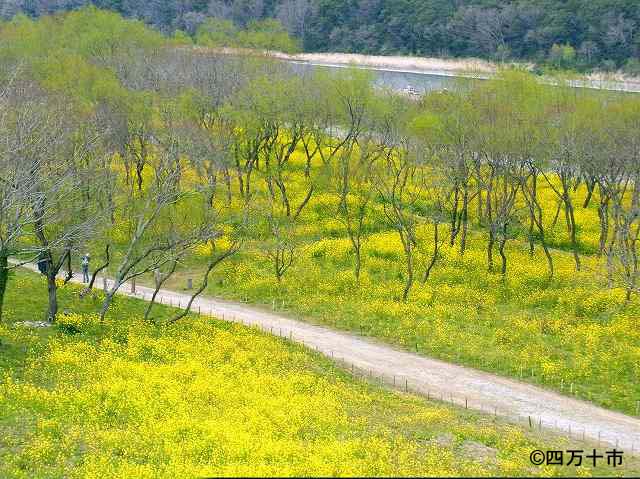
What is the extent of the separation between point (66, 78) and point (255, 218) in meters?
15.6

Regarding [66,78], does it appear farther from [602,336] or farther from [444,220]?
[602,336]

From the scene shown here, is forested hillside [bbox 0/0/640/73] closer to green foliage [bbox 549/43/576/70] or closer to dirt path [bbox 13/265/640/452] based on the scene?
green foliage [bbox 549/43/576/70]

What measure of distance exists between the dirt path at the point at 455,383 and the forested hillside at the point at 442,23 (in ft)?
287

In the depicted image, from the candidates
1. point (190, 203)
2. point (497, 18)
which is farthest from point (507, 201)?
point (497, 18)

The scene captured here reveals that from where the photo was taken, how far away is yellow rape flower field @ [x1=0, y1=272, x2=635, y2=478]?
67.4 ft

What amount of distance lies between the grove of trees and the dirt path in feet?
14.9

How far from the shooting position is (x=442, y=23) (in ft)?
444

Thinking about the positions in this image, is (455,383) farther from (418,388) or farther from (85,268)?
(85,268)

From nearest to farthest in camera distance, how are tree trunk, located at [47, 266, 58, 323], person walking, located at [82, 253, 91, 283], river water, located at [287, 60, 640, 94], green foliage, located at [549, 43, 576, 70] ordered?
tree trunk, located at [47, 266, 58, 323], person walking, located at [82, 253, 91, 283], river water, located at [287, 60, 640, 94], green foliage, located at [549, 43, 576, 70]

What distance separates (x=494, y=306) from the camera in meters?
41.8

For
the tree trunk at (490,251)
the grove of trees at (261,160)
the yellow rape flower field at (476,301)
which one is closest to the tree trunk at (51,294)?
the grove of trees at (261,160)

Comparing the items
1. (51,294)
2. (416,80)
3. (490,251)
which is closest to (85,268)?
(51,294)

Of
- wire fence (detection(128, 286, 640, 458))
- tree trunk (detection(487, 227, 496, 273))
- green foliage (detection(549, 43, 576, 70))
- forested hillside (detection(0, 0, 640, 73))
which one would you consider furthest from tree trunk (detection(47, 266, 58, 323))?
forested hillside (detection(0, 0, 640, 73))

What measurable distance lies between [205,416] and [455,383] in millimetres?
11468
